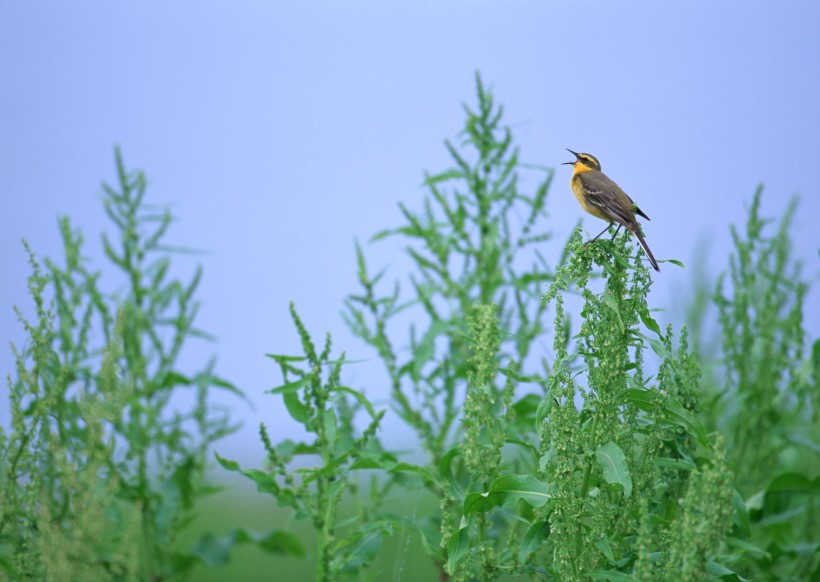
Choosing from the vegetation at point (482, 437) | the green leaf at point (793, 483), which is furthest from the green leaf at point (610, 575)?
the green leaf at point (793, 483)

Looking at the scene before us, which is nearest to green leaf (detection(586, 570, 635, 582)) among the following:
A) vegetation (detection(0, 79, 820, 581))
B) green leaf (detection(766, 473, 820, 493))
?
vegetation (detection(0, 79, 820, 581))

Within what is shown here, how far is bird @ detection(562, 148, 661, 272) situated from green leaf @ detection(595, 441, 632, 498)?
586mm

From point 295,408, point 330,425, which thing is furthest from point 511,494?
point 295,408

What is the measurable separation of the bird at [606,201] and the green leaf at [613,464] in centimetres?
59

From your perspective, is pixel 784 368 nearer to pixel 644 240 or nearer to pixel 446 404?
pixel 446 404

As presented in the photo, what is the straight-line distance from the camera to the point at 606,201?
313cm

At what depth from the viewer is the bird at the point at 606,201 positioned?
2.92 metres

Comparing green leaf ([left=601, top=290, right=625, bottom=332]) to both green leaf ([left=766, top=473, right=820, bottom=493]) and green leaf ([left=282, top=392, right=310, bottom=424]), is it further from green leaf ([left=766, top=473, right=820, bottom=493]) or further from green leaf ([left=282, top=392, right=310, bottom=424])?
green leaf ([left=766, top=473, right=820, bottom=493])

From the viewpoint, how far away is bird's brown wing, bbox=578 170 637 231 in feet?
9.78

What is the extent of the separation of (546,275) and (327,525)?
1.74m

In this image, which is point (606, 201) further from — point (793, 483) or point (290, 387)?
point (793, 483)

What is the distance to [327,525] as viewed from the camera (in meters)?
3.05

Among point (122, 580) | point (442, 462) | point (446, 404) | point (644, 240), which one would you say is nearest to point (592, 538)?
point (442, 462)

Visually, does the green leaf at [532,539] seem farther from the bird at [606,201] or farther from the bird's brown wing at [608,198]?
the bird's brown wing at [608,198]
